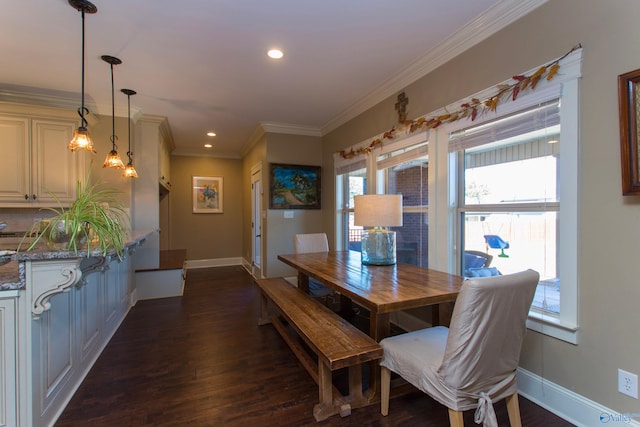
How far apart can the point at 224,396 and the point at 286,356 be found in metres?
0.63

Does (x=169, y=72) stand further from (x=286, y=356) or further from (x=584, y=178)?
(x=584, y=178)

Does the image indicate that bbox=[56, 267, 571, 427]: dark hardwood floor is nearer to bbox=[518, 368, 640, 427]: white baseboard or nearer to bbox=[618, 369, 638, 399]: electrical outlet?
bbox=[518, 368, 640, 427]: white baseboard

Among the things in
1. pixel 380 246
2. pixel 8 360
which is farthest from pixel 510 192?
pixel 8 360

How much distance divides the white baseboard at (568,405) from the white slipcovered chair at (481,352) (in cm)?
44

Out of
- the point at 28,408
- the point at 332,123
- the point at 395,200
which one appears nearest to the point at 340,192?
the point at 332,123

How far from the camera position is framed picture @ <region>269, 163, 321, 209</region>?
181 inches

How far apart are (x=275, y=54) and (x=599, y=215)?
2.52m

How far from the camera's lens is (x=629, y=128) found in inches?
56.1

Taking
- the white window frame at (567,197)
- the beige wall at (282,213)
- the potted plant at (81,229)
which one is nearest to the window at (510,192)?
the white window frame at (567,197)

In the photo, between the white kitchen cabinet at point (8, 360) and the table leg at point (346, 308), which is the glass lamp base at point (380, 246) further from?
the white kitchen cabinet at point (8, 360)

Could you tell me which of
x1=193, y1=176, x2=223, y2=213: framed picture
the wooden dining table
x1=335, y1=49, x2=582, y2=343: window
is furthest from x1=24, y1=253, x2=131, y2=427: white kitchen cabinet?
x1=193, y1=176, x2=223, y2=213: framed picture

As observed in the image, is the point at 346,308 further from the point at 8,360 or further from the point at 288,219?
the point at 8,360

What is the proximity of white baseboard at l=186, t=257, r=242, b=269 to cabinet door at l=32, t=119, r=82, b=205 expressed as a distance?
11.1 feet

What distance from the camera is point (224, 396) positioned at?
1.96 m
